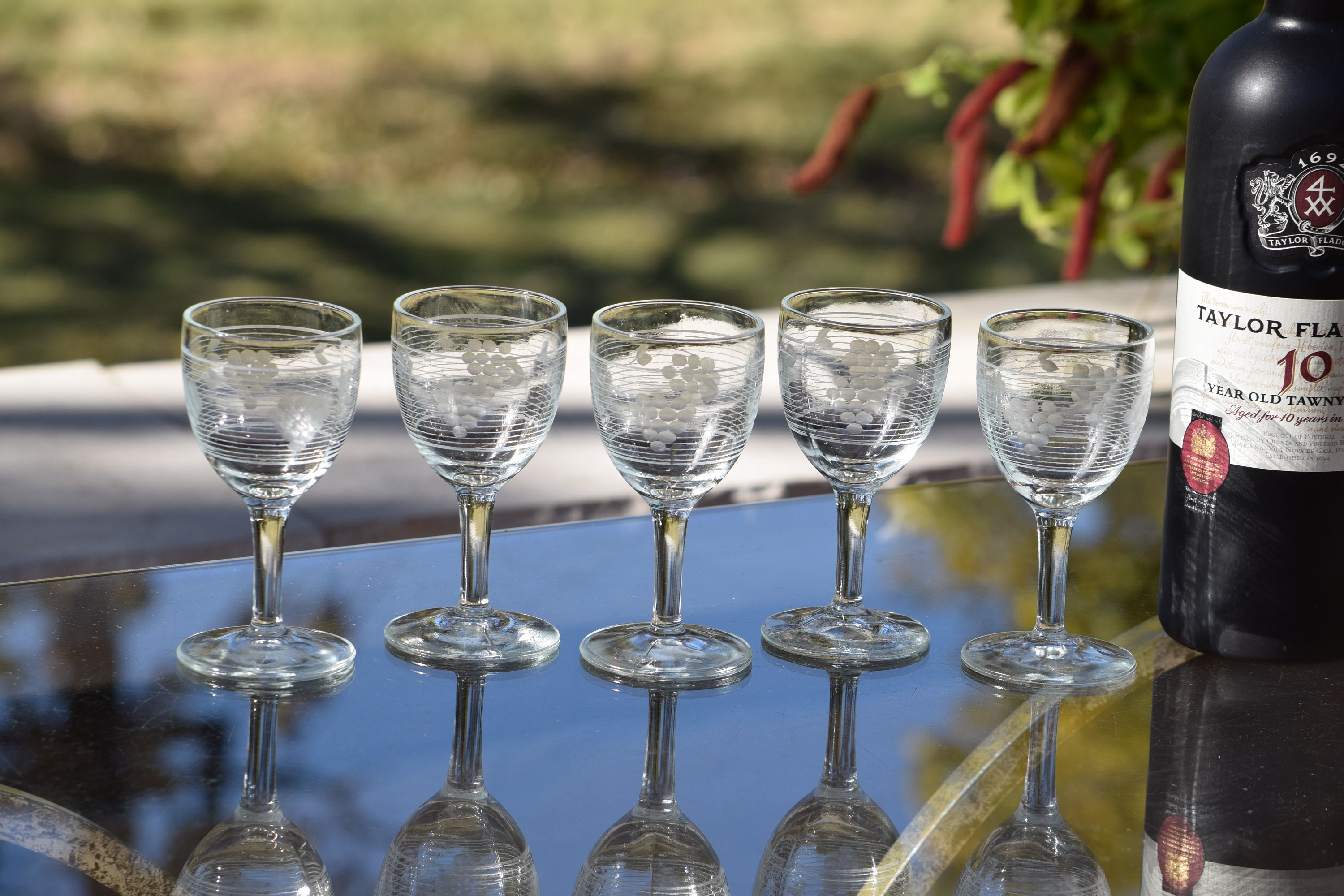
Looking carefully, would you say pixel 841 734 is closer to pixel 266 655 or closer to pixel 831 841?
pixel 831 841

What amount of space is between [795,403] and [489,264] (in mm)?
4126

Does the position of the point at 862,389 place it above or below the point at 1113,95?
below

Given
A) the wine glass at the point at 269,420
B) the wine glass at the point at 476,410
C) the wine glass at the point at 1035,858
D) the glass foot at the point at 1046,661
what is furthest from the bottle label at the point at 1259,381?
the wine glass at the point at 269,420

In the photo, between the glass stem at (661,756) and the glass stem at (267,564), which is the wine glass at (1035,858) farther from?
the glass stem at (267,564)

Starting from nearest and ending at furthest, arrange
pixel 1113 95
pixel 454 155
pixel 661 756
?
pixel 661 756 → pixel 1113 95 → pixel 454 155

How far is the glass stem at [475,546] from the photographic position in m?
0.90

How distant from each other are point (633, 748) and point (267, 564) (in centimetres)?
23

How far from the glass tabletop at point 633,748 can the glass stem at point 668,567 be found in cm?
5

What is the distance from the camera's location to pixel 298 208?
5184 millimetres

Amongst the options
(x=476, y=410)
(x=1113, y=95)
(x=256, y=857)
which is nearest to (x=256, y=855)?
(x=256, y=857)

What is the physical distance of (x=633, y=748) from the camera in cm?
81

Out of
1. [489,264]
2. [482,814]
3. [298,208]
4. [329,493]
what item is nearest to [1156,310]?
[329,493]

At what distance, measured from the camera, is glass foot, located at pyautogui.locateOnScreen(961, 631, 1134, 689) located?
898 mm

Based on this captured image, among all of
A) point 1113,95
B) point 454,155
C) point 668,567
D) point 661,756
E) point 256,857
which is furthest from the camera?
point 454,155
